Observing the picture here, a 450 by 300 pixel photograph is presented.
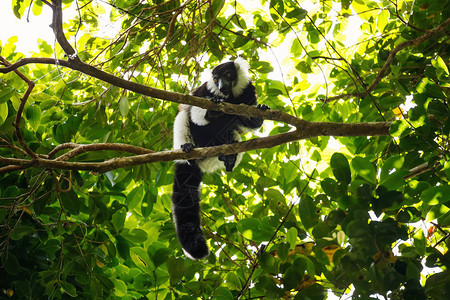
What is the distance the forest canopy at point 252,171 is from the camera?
6.60 ft

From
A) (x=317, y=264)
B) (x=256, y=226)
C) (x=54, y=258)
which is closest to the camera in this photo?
(x=317, y=264)

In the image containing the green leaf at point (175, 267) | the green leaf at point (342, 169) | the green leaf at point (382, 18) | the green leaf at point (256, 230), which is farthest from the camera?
the green leaf at point (382, 18)

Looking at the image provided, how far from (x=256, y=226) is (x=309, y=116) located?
6.21 feet

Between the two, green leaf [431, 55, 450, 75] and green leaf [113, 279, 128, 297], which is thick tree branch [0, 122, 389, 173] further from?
green leaf [113, 279, 128, 297]

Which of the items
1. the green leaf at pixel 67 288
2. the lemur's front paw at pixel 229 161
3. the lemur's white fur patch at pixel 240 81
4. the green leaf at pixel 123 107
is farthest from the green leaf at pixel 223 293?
the lemur's white fur patch at pixel 240 81

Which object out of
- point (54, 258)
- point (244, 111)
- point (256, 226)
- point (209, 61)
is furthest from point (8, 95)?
point (209, 61)

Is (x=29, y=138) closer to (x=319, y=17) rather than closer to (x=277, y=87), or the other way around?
(x=277, y=87)

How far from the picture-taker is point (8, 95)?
3.35m

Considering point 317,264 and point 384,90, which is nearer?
point 317,264

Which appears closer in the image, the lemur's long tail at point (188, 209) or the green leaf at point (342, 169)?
the green leaf at point (342, 169)

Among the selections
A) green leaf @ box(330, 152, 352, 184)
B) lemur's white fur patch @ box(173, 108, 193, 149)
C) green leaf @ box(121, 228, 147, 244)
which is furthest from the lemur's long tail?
green leaf @ box(330, 152, 352, 184)

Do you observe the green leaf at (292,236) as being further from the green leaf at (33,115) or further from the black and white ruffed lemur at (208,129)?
the green leaf at (33,115)

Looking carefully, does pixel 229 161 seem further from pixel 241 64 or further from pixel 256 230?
pixel 256 230

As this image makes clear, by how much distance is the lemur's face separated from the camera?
5.04 meters
